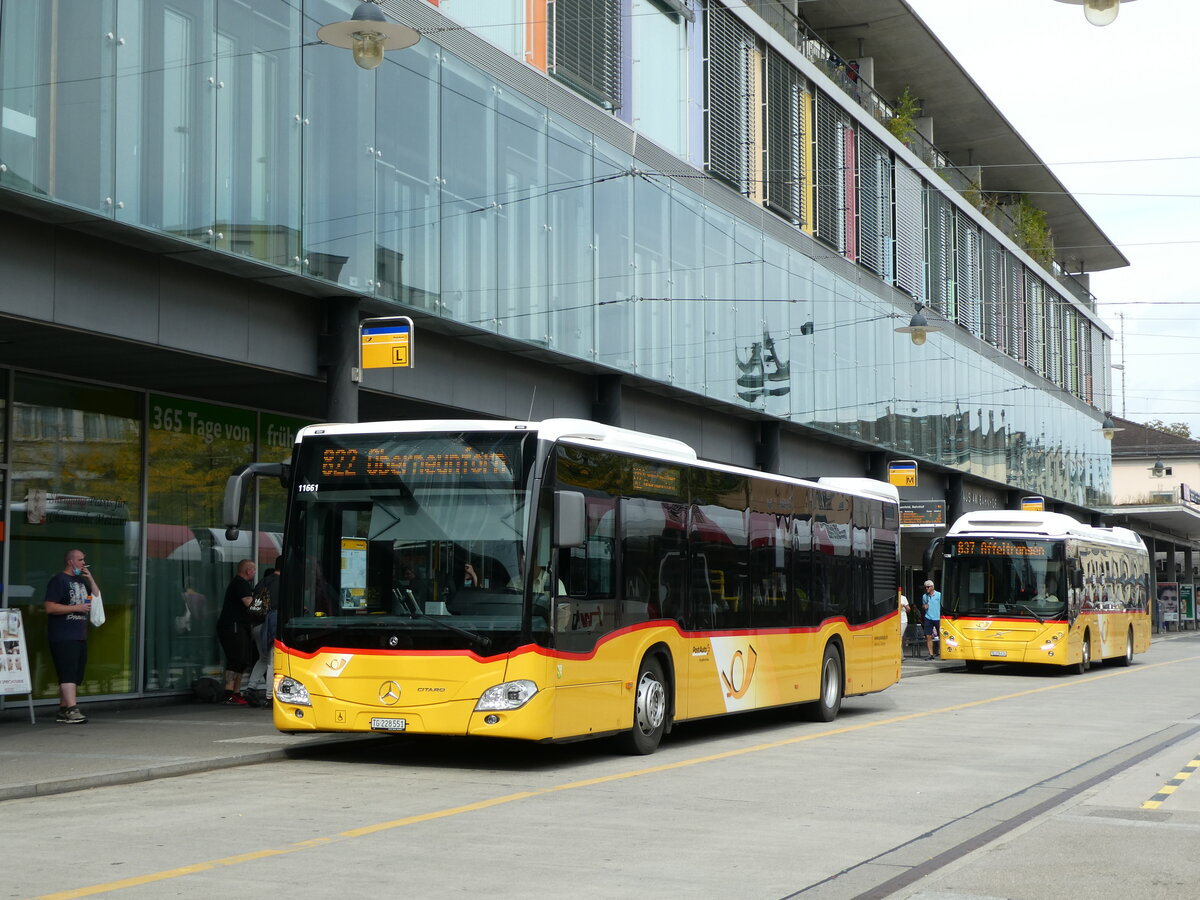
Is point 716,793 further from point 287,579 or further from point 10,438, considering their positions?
point 10,438

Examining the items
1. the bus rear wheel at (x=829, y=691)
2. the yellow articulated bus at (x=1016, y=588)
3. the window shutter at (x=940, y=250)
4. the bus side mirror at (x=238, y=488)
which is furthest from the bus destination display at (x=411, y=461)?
the window shutter at (x=940, y=250)

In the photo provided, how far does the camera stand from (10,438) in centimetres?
1730

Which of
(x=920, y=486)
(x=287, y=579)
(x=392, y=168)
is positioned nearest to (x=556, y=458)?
(x=287, y=579)

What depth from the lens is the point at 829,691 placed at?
19.2 meters

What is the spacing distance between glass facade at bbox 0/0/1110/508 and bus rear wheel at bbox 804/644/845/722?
603cm

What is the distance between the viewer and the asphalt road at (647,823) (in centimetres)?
779

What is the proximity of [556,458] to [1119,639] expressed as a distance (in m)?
26.3

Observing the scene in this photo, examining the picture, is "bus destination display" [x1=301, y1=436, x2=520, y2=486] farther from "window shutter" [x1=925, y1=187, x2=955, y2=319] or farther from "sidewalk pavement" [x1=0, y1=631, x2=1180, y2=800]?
"window shutter" [x1=925, y1=187, x2=955, y2=319]

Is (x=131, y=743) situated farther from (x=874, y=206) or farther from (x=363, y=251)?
(x=874, y=206)

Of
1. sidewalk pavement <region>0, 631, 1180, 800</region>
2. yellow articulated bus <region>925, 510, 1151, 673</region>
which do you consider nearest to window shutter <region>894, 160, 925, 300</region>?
yellow articulated bus <region>925, 510, 1151, 673</region>

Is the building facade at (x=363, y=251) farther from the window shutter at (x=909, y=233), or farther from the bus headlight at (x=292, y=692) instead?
the window shutter at (x=909, y=233)

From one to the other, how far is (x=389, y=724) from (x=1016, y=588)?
803 inches

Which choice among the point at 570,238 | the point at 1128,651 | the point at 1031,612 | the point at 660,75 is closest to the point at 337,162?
the point at 570,238

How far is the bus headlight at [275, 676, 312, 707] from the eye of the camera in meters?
12.9
